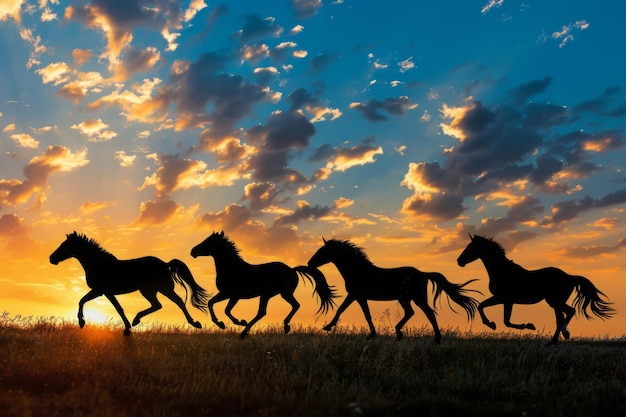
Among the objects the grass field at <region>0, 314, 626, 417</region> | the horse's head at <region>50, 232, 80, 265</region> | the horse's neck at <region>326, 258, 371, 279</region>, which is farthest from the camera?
the horse's head at <region>50, 232, 80, 265</region>

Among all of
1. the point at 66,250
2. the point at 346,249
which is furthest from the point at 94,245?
the point at 346,249

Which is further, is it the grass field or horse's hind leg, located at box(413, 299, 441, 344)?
horse's hind leg, located at box(413, 299, 441, 344)

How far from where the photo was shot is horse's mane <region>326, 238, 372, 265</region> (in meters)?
16.6

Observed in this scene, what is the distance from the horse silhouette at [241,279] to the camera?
16.3m

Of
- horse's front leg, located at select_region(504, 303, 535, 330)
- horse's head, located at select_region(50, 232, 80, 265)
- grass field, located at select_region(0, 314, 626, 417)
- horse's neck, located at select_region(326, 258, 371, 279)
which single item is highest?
horse's head, located at select_region(50, 232, 80, 265)

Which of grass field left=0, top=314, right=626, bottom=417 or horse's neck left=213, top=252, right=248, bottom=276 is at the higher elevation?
horse's neck left=213, top=252, right=248, bottom=276

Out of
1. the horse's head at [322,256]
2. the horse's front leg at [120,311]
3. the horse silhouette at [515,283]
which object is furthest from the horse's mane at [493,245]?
the horse's front leg at [120,311]

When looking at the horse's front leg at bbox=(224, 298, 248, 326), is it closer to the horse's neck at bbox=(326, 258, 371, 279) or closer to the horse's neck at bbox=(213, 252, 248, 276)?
the horse's neck at bbox=(213, 252, 248, 276)

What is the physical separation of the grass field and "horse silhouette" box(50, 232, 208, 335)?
3.84 feet

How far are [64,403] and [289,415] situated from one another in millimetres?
3526

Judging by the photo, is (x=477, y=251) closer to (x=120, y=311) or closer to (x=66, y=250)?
(x=120, y=311)

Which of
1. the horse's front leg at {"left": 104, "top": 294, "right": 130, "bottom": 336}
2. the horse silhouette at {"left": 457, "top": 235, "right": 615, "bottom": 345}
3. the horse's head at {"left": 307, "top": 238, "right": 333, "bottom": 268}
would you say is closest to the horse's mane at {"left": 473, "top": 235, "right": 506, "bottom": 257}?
the horse silhouette at {"left": 457, "top": 235, "right": 615, "bottom": 345}

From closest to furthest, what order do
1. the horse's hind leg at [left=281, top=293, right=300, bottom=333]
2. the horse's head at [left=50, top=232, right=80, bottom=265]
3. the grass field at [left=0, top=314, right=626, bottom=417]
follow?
the grass field at [left=0, top=314, right=626, bottom=417]
the horse's head at [left=50, top=232, right=80, bottom=265]
the horse's hind leg at [left=281, top=293, right=300, bottom=333]

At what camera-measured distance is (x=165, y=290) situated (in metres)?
17.0
